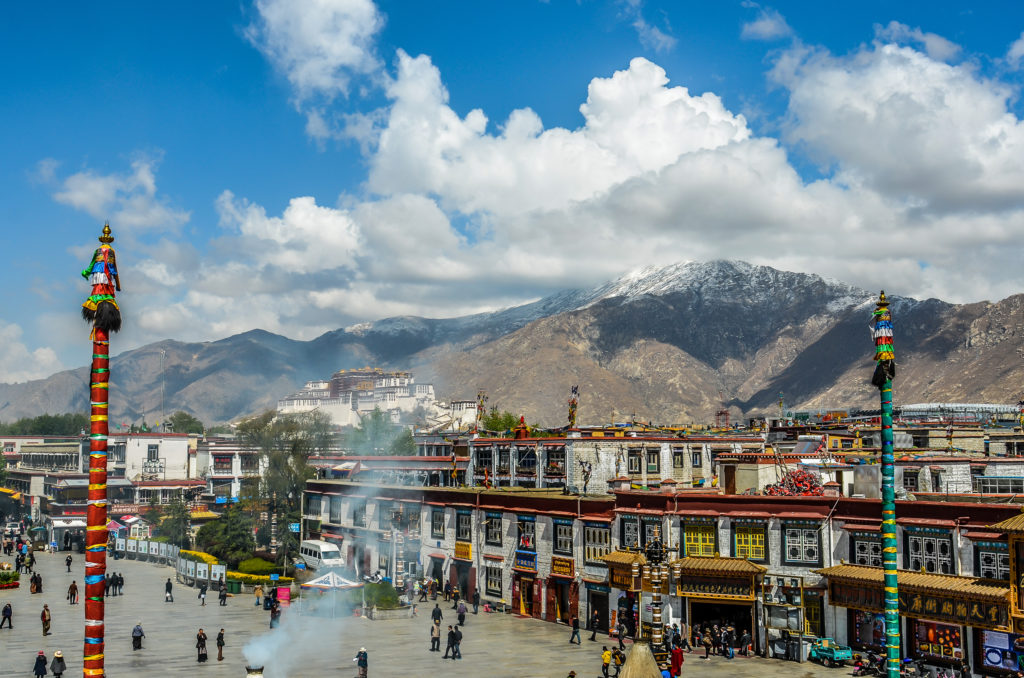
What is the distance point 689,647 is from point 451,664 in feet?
39.8

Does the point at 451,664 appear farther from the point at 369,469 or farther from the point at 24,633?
the point at 369,469

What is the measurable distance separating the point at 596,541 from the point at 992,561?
21.7 metres

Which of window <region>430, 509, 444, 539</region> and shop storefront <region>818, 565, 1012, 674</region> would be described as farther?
window <region>430, 509, 444, 539</region>

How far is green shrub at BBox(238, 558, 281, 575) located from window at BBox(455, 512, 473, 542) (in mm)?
15564

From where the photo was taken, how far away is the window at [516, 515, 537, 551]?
5975 cm

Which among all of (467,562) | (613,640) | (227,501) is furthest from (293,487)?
(613,640)

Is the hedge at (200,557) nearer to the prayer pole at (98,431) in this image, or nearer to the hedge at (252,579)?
the hedge at (252,579)

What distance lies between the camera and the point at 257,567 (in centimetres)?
7294

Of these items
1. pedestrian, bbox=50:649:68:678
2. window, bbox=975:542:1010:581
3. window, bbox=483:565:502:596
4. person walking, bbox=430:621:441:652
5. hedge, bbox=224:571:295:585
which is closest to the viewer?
pedestrian, bbox=50:649:68:678

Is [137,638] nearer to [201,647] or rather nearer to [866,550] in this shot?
[201,647]

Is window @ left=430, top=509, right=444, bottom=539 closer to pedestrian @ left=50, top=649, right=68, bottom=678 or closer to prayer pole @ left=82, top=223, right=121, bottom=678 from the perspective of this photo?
pedestrian @ left=50, top=649, right=68, bottom=678

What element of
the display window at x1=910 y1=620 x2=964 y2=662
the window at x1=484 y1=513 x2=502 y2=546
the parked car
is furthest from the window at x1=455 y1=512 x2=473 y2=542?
the display window at x1=910 y1=620 x2=964 y2=662

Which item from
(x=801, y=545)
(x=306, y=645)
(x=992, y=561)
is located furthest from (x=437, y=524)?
(x=992, y=561)

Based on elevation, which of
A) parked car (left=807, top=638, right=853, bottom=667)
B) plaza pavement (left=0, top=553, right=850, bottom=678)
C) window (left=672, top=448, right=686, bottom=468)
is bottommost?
plaza pavement (left=0, top=553, right=850, bottom=678)
